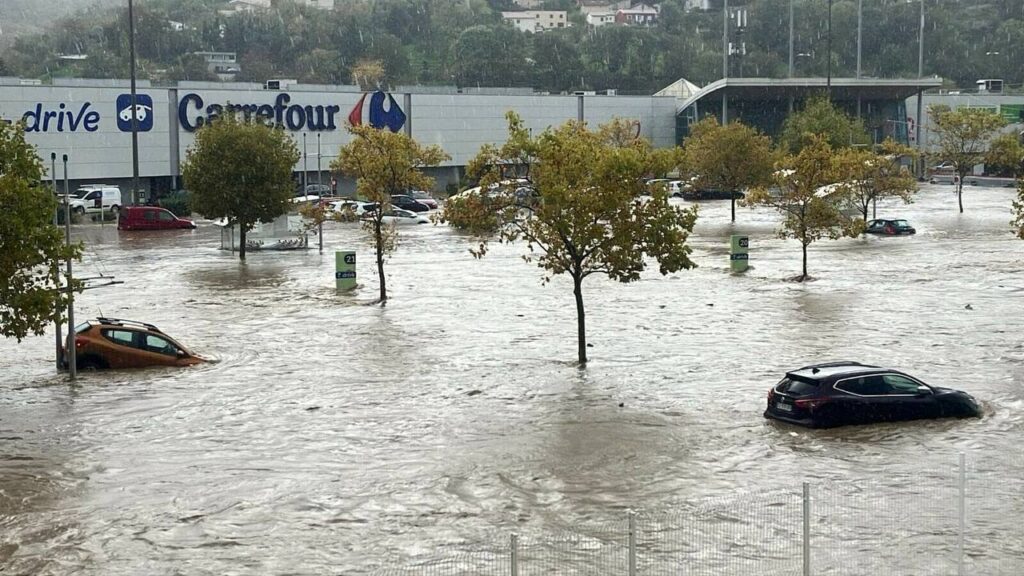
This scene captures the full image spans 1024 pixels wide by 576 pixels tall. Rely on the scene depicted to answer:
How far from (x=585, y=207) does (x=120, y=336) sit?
9910 mm

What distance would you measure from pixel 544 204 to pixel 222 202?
23.3 m

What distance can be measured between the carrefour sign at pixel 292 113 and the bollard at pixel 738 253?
33.7 metres

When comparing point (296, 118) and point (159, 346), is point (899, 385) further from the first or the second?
point (296, 118)

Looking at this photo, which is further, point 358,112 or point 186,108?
point 358,112

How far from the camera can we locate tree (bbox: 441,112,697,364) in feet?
87.8

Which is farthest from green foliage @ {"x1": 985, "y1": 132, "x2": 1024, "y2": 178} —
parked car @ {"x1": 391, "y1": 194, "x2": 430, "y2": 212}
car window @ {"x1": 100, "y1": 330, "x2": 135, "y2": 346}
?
car window @ {"x1": 100, "y1": 330, "x2": 135, "y2": 346}

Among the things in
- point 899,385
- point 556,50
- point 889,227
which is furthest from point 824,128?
point 556,50

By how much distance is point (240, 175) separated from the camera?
156 ft

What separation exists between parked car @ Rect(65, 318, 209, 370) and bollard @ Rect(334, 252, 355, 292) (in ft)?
40.1

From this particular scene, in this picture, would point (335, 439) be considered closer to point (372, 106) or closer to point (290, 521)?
point (290, 521)

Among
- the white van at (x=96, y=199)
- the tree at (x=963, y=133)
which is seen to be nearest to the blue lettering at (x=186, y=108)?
the white van at (x=96, y=199)

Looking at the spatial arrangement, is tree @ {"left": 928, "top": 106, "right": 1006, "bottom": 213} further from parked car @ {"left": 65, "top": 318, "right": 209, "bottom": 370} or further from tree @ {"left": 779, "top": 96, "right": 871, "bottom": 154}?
parked car @ {"left": 65, "top": 318, "right": 209, "bottom": 370}

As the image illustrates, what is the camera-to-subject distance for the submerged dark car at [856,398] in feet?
69.4

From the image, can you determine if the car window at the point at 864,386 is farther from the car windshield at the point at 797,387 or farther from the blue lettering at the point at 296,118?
the blue lettering at the point at 296,118
